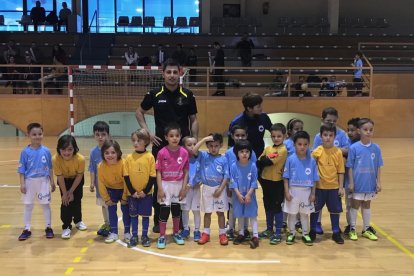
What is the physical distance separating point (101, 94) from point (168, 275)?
31.5 ft

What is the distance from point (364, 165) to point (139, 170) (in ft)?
7.81

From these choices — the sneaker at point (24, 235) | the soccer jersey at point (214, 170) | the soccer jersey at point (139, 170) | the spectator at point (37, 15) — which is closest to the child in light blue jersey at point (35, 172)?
the sneaker at point (24, 235)

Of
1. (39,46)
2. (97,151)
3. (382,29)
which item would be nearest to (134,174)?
(97,151)

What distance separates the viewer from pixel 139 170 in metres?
4.43

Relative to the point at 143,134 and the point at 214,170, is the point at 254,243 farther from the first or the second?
the point at 143,134

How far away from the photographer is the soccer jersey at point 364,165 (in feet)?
15.4

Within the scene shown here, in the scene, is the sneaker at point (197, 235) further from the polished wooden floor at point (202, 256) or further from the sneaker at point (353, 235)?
the sneaker at point (353, 235)

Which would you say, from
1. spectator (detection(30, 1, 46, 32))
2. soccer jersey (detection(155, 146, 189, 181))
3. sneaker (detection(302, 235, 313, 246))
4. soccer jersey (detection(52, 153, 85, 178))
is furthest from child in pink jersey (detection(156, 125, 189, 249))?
spectator (detection(30, 1, 46, 32))

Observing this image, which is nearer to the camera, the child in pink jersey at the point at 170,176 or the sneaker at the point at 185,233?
the child in pink jersey at the point at 170,176

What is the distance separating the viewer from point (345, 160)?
15.9ft

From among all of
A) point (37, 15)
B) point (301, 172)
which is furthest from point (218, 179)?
point (37, 15)

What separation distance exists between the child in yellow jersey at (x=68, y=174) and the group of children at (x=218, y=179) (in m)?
0.01

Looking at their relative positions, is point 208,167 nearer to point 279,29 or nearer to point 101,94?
point 101,94

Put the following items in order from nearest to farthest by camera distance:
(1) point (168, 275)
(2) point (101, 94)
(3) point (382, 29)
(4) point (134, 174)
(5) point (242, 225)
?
1. (1) point (168, 275)
2. (4) point (134, 174)
3. (5) point (242, 225)
4. (2) point (101, 94)
5. (3) point (382, 29)
